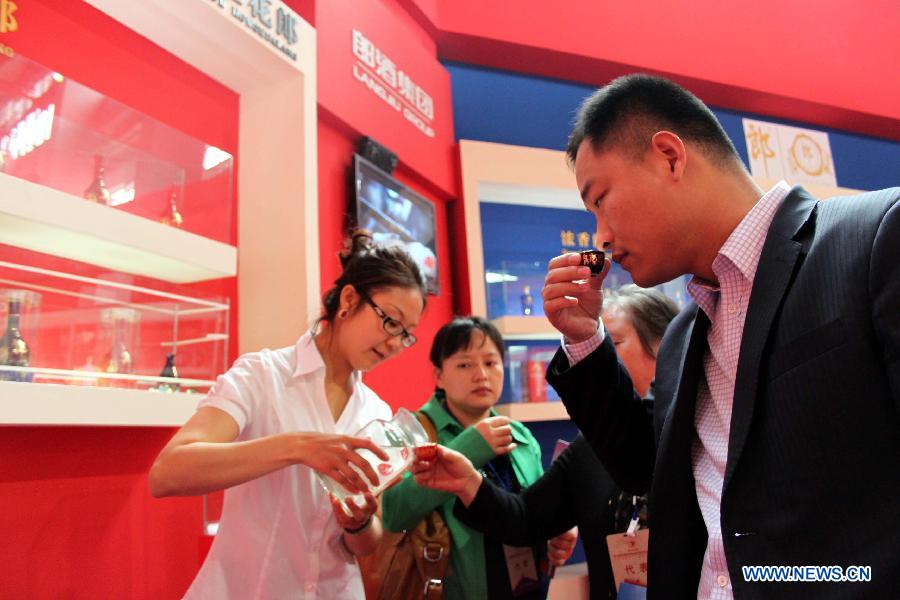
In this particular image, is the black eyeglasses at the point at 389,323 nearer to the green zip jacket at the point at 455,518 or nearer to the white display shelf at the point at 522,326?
the green zip jacket at the point at 455,518

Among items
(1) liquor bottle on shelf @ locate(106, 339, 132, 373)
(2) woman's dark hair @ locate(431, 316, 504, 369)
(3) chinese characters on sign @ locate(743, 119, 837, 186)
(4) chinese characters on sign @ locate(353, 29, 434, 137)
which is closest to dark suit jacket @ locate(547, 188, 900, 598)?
(2) woman's dark hair @ locate(431, 316, 504, 369)

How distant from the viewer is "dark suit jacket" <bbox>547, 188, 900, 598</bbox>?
820 mm

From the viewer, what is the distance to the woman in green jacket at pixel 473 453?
6.43 feet

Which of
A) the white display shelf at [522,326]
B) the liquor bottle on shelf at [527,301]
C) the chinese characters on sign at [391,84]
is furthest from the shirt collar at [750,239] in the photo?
the liquor bottle on shelf at [527,301]

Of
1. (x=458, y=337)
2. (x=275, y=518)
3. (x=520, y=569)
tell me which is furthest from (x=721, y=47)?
(x=275, y=518)

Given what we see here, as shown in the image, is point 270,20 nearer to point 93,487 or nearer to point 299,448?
point 93,487

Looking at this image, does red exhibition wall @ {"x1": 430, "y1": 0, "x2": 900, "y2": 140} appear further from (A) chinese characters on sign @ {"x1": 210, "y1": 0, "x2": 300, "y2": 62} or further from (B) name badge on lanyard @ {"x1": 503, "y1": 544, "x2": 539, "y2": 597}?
(B) name badge on lanyard @ {"x1": 503, "y1": 544, "x2": 539, "y2": 597}

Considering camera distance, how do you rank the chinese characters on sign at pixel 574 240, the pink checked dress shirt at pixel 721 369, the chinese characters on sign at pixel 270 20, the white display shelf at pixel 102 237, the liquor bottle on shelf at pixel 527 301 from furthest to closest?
the chinese characters on sign at pixel 574 240, the liquor bottle on shelf at pixel 527 301, the chinese characters on sign at pixel 270 20, the white display shelf at pixel 102 237, the pink checked dress shirt at pixel 721 369

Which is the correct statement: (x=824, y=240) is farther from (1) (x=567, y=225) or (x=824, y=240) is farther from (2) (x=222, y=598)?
(1) (x=567, y=225)

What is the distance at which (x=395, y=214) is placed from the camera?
3717 millimetres

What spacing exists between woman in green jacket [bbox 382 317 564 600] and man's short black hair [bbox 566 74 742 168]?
1.04 metres

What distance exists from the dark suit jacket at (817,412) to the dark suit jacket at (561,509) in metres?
0.72

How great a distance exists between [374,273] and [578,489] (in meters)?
0.84

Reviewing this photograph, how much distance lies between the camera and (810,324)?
896 millimetres
